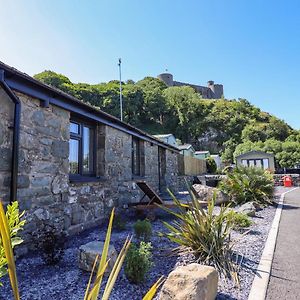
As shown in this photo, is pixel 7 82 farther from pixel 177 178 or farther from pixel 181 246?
pixel 177 178

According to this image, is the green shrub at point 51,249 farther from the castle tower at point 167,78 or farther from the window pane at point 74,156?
→ the castle tower at point 167,78

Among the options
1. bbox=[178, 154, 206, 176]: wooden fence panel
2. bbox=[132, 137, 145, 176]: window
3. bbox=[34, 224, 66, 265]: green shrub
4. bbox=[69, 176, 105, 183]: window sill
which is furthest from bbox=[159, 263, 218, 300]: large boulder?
bbox=[178, 154, 206, 176]: wooden fence panel

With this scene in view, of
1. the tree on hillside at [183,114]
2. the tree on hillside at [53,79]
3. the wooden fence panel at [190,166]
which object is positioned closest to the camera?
the wooden fence panel at [190,166]

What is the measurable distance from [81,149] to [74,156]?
1.05 feet

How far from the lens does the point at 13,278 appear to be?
3.50ft

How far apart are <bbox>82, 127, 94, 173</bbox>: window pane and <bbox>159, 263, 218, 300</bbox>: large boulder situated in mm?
4481

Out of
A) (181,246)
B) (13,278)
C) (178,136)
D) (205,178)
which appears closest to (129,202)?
(181,246)

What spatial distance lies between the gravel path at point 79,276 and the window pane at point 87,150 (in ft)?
6.82

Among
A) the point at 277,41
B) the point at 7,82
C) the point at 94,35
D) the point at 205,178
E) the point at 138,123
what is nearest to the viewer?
the point at 7,82

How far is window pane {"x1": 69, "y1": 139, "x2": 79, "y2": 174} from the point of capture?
6.23 m

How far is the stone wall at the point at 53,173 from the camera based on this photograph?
437cm

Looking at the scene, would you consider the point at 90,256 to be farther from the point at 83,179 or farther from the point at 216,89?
the point at 216,89

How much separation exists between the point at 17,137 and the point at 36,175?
2.66ft

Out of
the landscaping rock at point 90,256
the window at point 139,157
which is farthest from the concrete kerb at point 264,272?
the window at point 139,157
